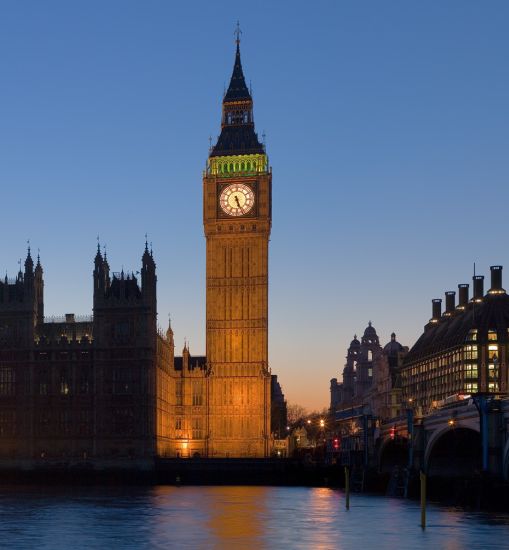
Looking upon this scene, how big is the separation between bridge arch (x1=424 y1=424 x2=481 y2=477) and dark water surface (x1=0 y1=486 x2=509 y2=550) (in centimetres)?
660

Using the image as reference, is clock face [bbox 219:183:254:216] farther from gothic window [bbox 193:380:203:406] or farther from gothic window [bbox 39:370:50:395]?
gothic window [bbox 39:370:50:395]

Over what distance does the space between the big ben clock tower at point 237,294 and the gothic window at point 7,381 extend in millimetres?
33437

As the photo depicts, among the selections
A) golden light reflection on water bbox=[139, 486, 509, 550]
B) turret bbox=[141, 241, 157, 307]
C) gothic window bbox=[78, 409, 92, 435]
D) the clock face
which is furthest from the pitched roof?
golden light reflection on water bbox=[139, 486, 509, 550]

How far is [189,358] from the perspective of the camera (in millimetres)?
191500

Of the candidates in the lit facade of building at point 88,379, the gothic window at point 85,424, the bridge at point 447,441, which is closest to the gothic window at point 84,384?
the lit facade of building at point 88,379

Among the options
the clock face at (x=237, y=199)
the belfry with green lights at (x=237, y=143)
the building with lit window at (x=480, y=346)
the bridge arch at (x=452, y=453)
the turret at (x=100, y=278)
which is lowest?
the bridge arch at (x=452, y=453)

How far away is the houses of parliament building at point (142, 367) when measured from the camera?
157000 mm

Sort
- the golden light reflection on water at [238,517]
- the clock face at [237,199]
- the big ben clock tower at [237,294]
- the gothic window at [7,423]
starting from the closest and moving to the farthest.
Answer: the golden light reflection on water at [238,517] < the gothic window at [7,423] < the big ben clock tower at [237,294] < the clock face at [237,199]

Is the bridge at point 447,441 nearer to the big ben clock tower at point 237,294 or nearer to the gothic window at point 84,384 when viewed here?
the big ben clock tower at point 237,294

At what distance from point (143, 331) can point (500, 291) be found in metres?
64.1

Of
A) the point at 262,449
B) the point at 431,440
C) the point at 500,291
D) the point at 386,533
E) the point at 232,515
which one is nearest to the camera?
the point at 386,533

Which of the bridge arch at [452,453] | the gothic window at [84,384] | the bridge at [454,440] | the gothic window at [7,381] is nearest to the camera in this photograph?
the bridge at [454,440]

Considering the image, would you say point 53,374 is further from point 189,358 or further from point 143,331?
point 189,358

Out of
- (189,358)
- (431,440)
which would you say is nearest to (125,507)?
(431,440)
